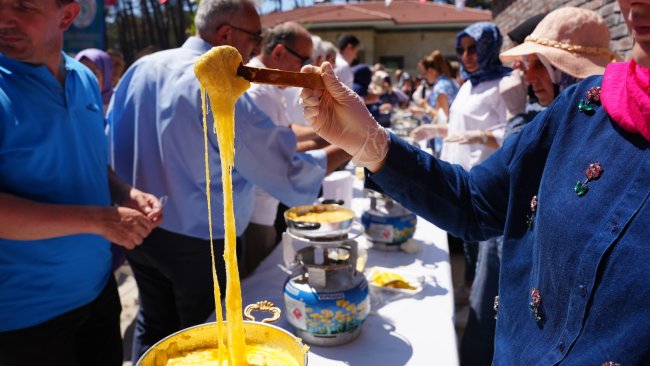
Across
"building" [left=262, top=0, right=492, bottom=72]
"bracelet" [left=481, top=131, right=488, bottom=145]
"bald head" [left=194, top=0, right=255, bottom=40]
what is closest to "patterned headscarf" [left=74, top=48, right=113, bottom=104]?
"bald head" [left=194, top=0, right=255, bottom=40]

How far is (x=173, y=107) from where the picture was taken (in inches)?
63.6

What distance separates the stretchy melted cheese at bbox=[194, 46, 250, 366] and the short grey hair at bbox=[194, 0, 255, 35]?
1008 millimetres

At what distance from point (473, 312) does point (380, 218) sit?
29.2 inches

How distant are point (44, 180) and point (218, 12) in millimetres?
889

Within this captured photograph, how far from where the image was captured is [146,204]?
4.98 feet

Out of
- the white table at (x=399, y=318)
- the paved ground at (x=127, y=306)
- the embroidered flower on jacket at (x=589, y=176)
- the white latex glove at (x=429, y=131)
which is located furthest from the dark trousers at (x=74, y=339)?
the white latex glove at (x=429, y=131)

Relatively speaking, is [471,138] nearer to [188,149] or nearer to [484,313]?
[484,313]

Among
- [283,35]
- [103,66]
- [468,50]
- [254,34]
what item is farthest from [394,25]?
[254,34]

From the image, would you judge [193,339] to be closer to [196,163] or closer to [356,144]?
[356,144]

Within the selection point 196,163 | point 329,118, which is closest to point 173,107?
point 196,163

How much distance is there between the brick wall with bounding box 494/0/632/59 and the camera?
291cm

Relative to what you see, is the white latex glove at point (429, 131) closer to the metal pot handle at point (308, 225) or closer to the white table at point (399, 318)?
the white table at point (399, 318)

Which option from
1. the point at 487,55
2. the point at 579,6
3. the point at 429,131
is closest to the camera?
the point at 487,55

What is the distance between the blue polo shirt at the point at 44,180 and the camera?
1.26 m
